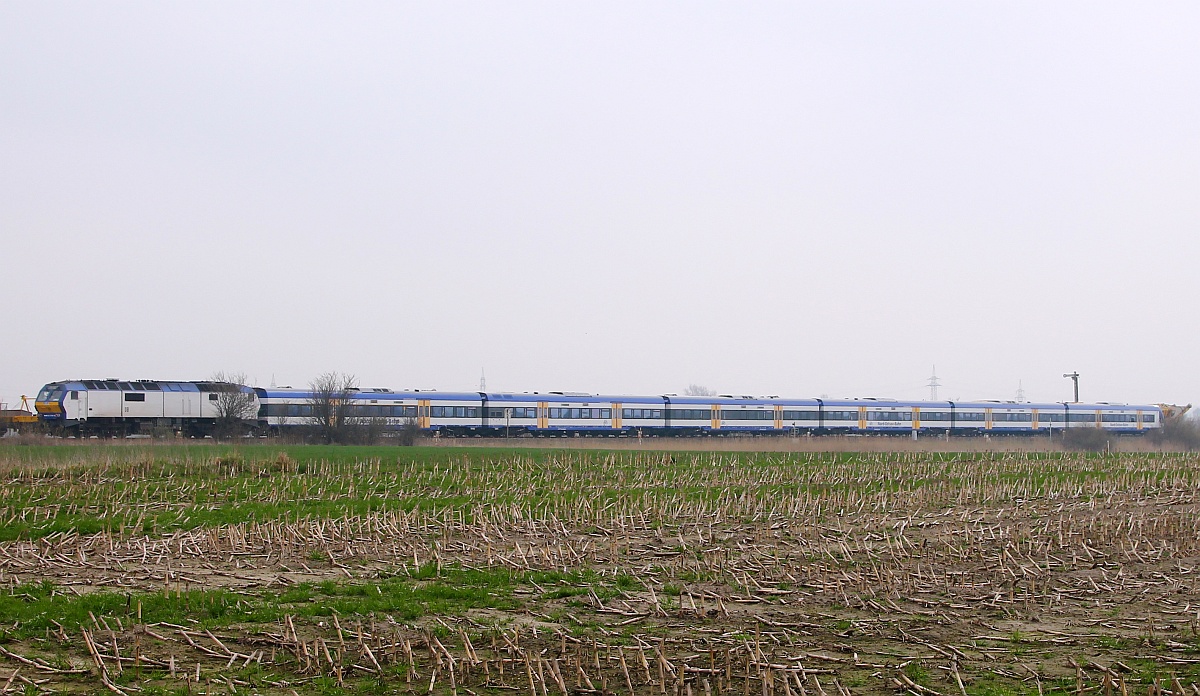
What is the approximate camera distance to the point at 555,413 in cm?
6191

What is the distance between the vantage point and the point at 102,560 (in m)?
15.3

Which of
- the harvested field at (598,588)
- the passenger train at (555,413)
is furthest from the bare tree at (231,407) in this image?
the harvested field at (598,588)

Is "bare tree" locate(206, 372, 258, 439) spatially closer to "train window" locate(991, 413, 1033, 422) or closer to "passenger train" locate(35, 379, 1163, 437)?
"passenger train" locate(35, 379, 1163, 437)

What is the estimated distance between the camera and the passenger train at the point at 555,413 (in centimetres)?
5519

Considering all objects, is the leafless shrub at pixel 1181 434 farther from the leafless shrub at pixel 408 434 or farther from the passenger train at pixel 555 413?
the leafless shrub at pixel 408 434

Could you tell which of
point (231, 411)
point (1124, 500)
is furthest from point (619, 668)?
point (231, 411)

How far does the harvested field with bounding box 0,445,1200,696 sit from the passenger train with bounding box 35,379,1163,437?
30292mm

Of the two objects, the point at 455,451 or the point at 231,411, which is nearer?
the point at 455,451

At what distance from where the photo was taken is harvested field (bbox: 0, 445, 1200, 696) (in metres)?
8.88

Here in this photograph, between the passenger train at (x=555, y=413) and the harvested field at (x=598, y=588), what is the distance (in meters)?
30.3

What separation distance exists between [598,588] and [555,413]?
161 feet

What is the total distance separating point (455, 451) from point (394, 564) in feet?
79.8

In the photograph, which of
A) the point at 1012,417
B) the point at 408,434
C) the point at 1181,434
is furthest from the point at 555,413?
the point at 1181,434

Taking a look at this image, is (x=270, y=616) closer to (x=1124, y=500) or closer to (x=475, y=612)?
(x=475, y=612)
